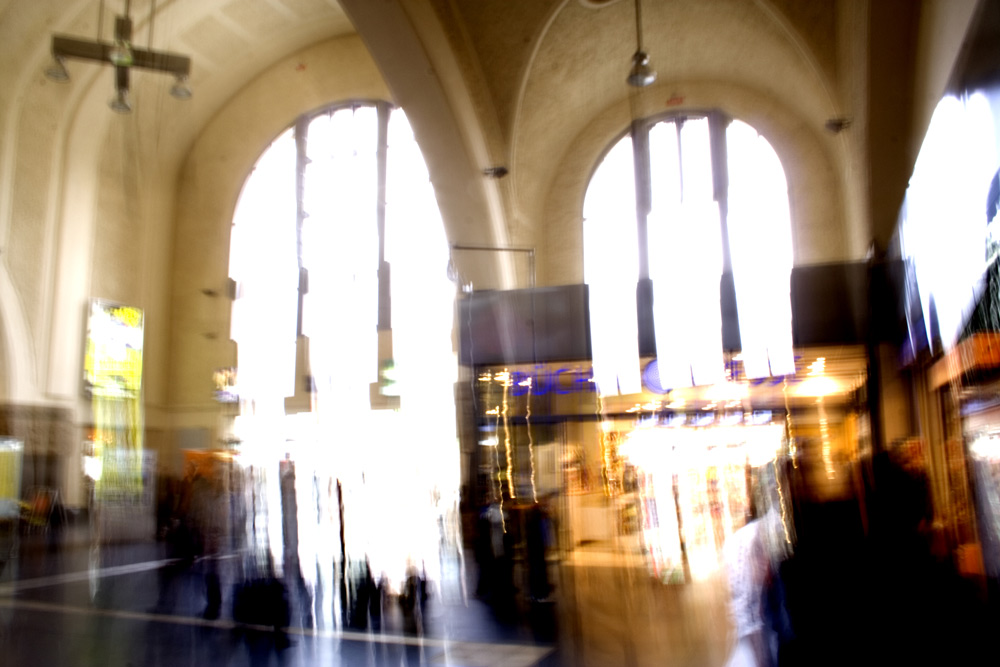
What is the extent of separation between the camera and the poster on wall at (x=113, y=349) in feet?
34.8

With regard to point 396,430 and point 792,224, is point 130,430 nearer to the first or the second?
point 396,430

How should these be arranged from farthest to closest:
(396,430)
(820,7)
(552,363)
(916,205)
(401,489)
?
(396,430) < (401,489) < (552,363) < (820,7) < (916,205)

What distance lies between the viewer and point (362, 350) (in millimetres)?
12500

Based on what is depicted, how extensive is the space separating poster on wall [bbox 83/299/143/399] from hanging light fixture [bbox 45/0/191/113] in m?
2.93

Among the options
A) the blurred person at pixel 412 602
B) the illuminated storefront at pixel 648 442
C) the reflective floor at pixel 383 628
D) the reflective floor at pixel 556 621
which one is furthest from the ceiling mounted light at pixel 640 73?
the blurred person at pixel 412 602

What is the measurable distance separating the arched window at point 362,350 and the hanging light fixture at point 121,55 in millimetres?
1784

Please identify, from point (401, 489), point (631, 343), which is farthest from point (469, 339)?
point (401, 489)

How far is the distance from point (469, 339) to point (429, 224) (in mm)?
1945

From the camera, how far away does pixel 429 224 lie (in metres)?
9.34

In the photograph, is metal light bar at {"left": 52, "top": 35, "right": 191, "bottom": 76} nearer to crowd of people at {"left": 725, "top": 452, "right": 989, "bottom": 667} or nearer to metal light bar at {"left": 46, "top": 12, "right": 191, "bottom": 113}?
metal light bar at {"left": 46, "top": 12, "right": 191, "bottom": 113}

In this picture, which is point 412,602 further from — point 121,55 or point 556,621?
point 121,55

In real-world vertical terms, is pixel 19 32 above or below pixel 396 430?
above

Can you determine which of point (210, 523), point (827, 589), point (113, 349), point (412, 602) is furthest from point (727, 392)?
point (113, 349)

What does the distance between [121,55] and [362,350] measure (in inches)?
219
